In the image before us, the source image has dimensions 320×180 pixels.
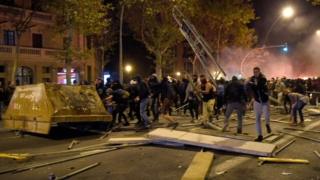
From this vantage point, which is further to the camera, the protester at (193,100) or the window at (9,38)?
the window at (9,38)

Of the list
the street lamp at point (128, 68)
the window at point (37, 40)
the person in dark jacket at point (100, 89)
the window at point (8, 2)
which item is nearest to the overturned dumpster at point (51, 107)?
the person in dark jacket at point (100, 89)

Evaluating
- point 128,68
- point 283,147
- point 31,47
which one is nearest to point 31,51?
point 31,47

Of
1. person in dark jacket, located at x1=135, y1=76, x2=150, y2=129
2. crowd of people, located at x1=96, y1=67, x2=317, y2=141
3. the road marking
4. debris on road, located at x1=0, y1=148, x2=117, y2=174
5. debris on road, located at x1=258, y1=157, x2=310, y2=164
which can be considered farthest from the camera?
person in dark jacket, located at x1=135, y1=76, x2=150, y2=129

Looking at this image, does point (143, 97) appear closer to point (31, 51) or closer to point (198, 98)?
point (198, 98)

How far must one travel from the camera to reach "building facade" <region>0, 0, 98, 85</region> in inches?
1529

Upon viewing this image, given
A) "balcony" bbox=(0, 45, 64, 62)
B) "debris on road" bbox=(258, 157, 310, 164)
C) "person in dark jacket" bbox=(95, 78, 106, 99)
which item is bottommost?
"debris on road" bbox=(258, 157, 310, 164)

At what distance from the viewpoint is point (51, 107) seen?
14.1m

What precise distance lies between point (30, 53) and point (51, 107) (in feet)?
94.8

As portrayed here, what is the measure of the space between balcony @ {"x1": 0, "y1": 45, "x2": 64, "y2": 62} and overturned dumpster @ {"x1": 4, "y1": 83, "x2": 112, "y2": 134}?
22.6 meters

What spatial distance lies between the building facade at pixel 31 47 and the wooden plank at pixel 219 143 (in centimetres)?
2675

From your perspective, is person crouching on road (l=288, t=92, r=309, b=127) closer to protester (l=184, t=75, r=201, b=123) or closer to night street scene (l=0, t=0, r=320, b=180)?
night street scene (l=0, t=0, r=320, b=180)

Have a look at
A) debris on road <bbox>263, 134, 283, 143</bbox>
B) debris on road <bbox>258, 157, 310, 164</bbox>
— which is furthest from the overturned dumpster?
debris on road <bbox>258, 157, 310, 164</bbox>

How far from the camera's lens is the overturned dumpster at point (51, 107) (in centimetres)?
1419

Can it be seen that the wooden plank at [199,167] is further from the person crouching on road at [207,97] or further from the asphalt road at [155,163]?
the person crouching on road at [207,97]
